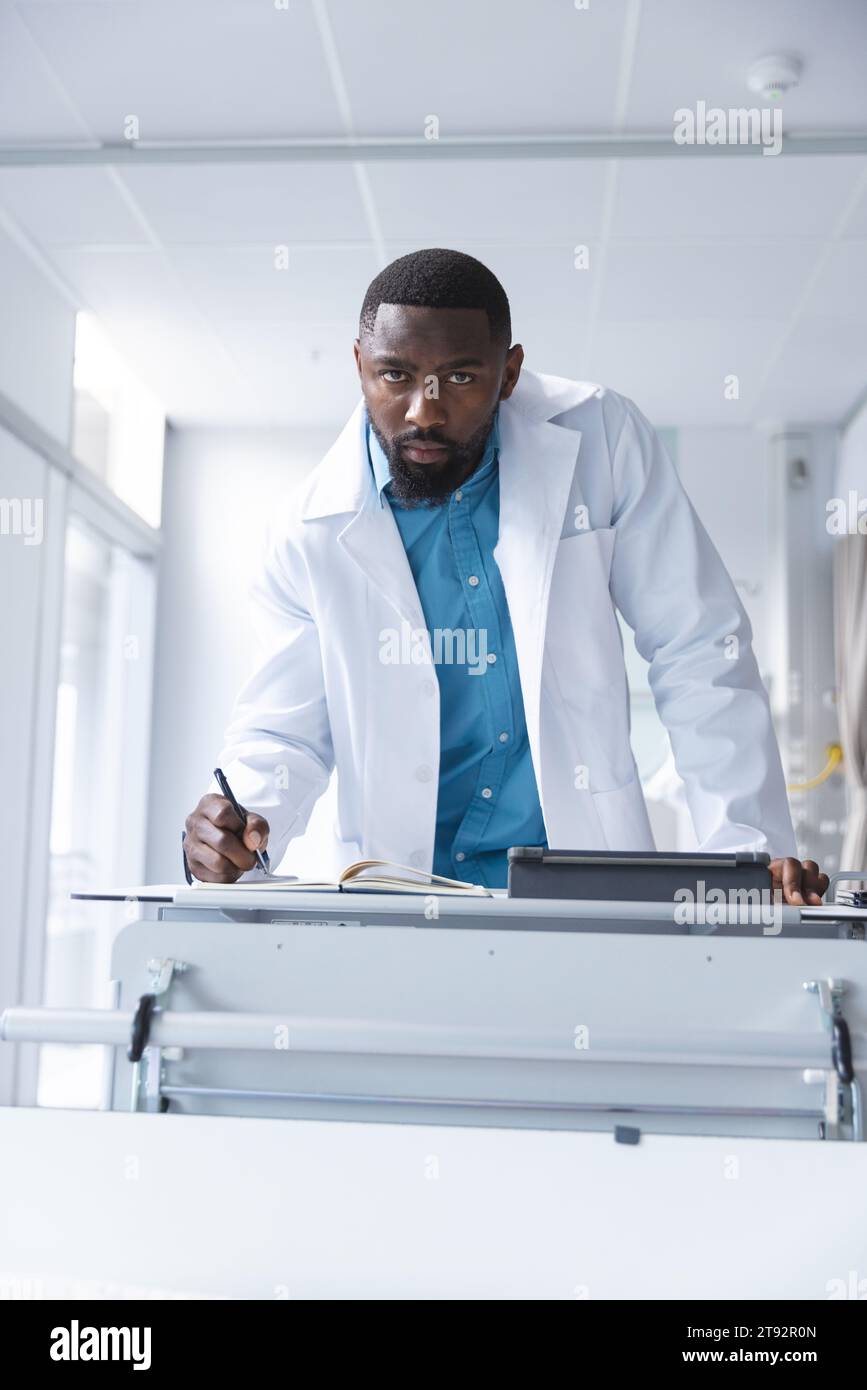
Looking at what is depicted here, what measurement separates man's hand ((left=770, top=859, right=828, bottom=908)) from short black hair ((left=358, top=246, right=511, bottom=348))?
78 cm

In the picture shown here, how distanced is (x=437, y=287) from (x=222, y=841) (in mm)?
735

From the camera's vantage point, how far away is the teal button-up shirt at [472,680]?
172 centimetres

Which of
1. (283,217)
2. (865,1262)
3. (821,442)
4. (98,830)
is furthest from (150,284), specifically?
(865,1262)

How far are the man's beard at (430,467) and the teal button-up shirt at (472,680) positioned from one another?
48mm

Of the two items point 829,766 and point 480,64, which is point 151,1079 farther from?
point 829,766

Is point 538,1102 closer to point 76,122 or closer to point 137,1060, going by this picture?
point 137,1060

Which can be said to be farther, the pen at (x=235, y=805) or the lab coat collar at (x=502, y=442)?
the lab coat collar at (x=502, y=442)

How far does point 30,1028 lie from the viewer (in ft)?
3.04

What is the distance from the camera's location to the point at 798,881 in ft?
3.89

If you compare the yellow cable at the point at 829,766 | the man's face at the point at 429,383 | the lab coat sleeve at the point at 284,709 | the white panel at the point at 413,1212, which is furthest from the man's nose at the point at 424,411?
the yellow cable at the point at 829,766

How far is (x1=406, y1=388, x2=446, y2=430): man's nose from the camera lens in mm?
1541

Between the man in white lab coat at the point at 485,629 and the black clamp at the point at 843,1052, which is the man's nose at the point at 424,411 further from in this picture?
the black clamp at the point at 843,1052

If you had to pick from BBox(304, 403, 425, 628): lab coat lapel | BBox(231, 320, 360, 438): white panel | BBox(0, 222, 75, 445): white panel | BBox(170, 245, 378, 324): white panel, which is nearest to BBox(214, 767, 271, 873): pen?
BBox(304, 403, 425, 628): lab coat lapel

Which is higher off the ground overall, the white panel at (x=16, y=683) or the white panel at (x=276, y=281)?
the white panel at (x=276, y=281)
